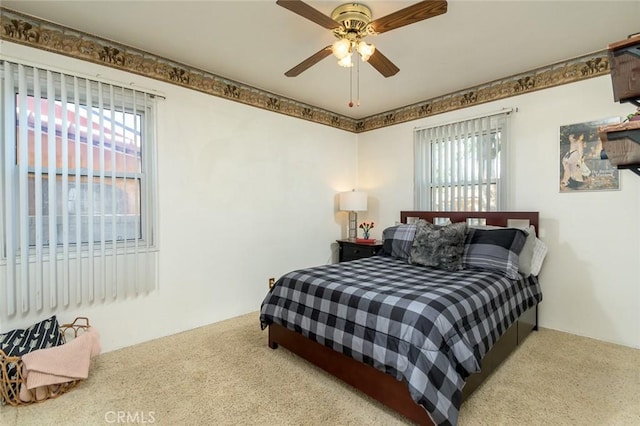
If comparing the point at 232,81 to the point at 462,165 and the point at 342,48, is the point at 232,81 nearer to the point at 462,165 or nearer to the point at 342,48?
the point at 342,48

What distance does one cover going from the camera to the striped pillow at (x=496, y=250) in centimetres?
264

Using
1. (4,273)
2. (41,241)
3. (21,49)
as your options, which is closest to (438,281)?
(41,241)

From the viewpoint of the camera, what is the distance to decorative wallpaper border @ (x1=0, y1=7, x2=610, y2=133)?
226 cm

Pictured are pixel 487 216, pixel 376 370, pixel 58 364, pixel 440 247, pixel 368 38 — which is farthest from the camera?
pixel 487 216

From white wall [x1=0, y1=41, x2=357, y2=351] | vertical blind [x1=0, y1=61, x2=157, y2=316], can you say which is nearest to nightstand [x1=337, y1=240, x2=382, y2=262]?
white wall [x1=0, y1=41, x2=357, y2=351]

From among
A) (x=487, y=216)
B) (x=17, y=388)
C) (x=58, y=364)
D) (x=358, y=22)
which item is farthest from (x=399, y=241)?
(x=17, y=388)

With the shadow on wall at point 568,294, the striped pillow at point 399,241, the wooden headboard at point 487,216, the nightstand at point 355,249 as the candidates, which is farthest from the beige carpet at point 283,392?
the nightstand at point 355,249

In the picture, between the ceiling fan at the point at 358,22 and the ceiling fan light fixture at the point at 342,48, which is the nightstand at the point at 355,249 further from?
the ceiling fan light fixture at the point at 342,48

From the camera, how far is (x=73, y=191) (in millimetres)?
2359

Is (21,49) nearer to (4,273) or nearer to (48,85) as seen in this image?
(48,85)

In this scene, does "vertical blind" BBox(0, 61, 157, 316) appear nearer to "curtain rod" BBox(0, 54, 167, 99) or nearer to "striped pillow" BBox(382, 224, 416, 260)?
"curtain rod" BBox(0, 54, 167, 99)

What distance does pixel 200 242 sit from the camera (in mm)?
3104

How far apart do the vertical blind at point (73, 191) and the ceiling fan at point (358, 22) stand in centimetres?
159

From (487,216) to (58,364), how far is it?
149 inches
